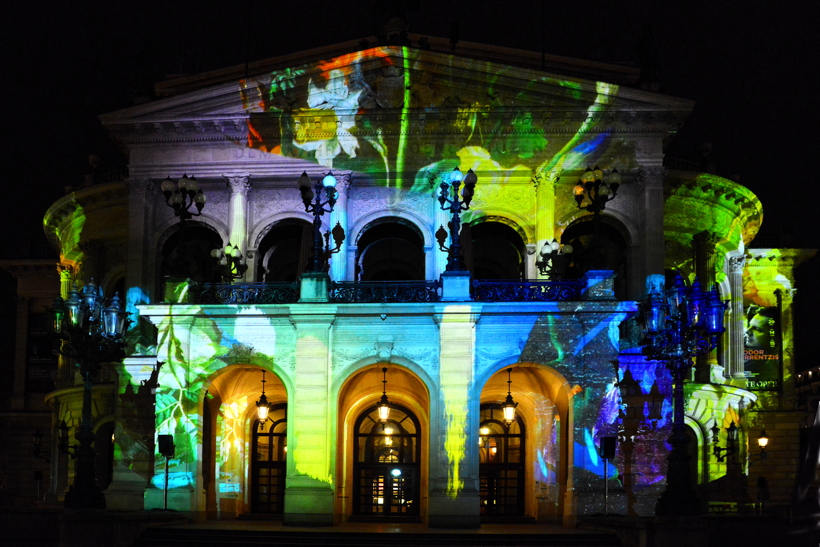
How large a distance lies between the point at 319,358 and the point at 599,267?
8.58 metres

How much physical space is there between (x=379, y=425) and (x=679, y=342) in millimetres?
13828

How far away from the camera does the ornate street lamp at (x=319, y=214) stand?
31.3 m

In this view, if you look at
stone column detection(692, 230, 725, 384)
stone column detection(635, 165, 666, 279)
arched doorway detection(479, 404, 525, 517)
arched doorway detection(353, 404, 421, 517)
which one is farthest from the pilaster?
arched doorway detection(353, 404, 421, 517)

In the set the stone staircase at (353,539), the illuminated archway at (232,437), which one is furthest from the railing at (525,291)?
the illuminated archway at (232,437)

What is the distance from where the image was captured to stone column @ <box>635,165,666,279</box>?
120 feet

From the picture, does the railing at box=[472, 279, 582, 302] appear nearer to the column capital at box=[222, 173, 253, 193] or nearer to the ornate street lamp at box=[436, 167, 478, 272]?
the ornate street lamp at box=[436, 167, 478, 272]

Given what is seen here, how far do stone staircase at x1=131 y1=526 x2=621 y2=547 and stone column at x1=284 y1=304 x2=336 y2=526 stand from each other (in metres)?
2.67

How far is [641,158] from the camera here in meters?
37.1

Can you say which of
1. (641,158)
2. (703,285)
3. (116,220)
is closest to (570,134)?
(641,158)

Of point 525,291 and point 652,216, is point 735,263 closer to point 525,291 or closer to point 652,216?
point 652,216

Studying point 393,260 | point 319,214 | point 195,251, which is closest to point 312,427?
point 319,214

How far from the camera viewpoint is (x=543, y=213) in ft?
122

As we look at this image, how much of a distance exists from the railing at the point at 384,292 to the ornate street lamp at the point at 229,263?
476cm

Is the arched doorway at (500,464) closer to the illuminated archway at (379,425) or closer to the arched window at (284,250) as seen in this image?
the illuminated archway at (379,425)
